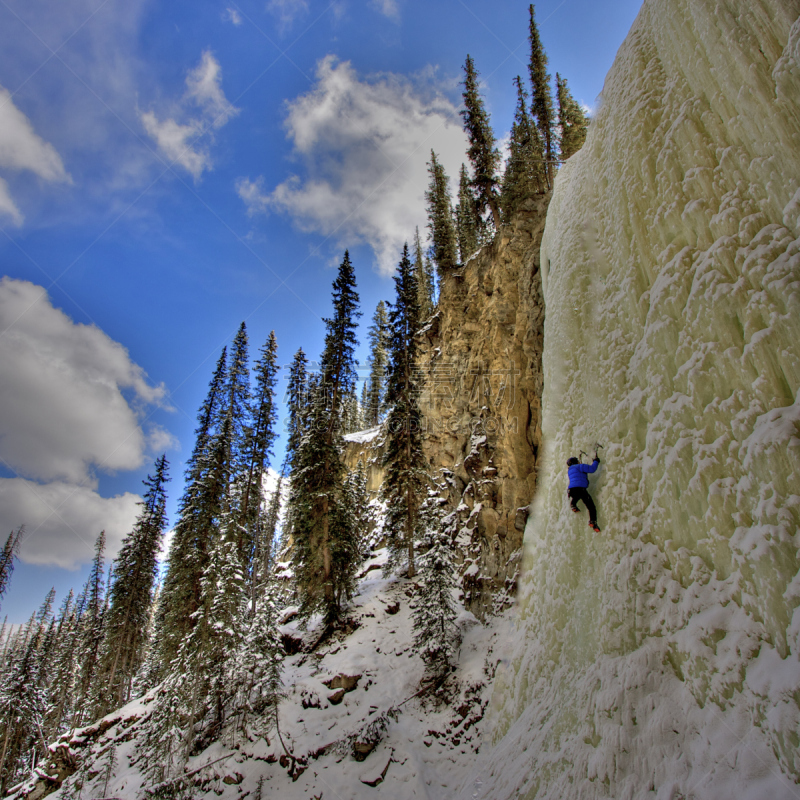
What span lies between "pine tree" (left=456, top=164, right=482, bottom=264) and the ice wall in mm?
25853

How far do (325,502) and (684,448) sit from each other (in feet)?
46.5

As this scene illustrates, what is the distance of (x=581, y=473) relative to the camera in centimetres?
597

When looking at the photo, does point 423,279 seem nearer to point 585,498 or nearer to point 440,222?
point 440,222

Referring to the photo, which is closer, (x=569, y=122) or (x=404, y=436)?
(x=404, y=436)

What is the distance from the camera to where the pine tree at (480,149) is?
74.6ft

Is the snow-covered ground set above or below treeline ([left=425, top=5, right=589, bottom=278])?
below

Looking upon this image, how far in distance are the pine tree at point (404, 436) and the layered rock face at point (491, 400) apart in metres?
2.20

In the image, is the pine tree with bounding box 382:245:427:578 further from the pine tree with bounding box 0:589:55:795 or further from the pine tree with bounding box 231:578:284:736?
the pine tree with bounding box 0:589:55:795

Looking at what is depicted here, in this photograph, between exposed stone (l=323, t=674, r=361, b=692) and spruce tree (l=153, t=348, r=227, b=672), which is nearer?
exposed stone (l=323, t=674, r=361, b=692)

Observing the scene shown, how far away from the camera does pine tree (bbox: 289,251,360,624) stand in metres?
15.4

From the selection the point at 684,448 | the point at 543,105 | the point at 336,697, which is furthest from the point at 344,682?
the point at 543,105

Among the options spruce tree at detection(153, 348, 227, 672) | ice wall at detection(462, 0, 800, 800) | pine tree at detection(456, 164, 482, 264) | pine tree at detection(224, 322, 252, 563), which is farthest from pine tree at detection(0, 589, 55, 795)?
pine tree at detection(456, 164, 482, 264)

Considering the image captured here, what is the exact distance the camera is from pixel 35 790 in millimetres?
16250

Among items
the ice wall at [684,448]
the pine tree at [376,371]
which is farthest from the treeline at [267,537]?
the pine tree at [376,371]
